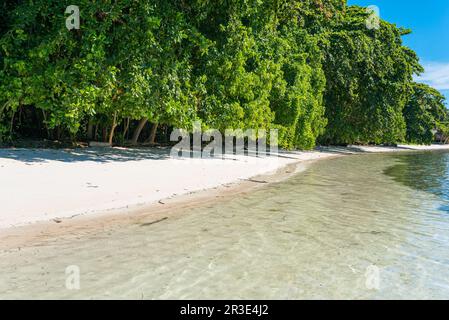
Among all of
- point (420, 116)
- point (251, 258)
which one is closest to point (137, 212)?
point (251, 258)

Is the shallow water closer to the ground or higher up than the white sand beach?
closer to the ground

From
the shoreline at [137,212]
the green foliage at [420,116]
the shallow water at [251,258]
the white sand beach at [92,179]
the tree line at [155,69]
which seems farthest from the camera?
the green foliage at [420,116]

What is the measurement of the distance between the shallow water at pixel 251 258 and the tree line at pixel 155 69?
8.10 metres

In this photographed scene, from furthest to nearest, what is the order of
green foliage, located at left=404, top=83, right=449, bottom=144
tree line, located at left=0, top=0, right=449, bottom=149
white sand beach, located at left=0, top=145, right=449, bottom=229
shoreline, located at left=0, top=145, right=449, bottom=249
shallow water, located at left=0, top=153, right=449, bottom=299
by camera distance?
1. green foliage, located at left=404, top=83, right=449, bottom=144
2. tree line, located at left=0, top=0, right=449, bottom=149
3. white sand beach, located at left=0, top=145, right=449, bottom=229
4. shoreline, located at left=0, top=145, right=449, bottom=249
5. shallow water, located at left=0, top=153, right=449, bottom=299

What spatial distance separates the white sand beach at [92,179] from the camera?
9.02 meters

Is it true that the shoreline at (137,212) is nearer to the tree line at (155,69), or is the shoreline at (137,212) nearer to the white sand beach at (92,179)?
the white sand beach at (92,179)

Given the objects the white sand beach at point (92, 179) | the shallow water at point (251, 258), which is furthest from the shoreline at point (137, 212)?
the shallow water at point (251, 258)

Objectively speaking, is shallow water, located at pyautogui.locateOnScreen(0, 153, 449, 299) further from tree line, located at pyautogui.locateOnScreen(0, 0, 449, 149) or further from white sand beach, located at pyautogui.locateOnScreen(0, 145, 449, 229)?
tree line, located at pyautogui.locateOnScreen(0, 0, 449, 149)

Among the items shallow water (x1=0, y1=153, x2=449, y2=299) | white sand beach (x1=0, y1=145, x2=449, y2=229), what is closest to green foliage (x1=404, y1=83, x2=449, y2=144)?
white sand beach (x1=0, y1=145, x2=449, y2=229)

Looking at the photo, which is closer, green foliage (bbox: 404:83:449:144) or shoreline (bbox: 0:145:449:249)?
shoreline (bbox: 0:145:449:249)

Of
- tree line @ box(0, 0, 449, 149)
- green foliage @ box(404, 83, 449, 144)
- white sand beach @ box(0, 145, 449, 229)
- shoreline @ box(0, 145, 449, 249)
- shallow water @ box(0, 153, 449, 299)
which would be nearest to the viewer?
shallow water @ box(0, 153, 449, 299)

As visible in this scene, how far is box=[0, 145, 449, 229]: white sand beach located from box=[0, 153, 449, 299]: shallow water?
1.62 meters

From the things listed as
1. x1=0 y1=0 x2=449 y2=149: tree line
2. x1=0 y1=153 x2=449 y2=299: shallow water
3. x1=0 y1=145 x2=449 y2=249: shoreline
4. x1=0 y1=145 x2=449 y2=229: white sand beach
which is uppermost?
x1=0 y1=0 x2=449 y2=149: tree line

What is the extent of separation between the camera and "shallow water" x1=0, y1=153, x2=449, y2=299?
5438mm
